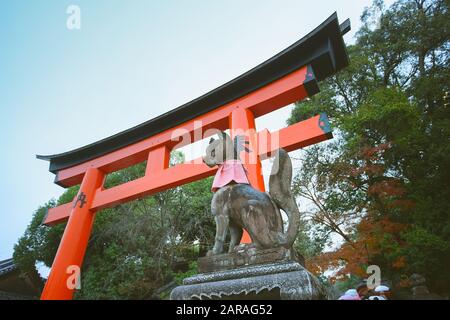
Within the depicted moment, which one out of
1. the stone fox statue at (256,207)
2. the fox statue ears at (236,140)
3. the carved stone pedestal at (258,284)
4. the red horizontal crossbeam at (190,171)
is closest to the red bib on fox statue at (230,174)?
the stone fox statue at (256,207)

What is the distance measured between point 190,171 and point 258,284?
3652mm

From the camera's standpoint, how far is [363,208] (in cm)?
753

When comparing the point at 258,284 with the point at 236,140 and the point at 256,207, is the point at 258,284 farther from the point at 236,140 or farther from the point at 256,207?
the point at 236,140

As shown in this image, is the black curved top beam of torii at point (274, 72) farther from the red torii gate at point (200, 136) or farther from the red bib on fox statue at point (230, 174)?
the red bib on fox statue at point (230, 174)

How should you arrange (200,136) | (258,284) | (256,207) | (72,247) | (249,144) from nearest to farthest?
(258,284) → (256,207) → (249,144) → (72,247) → (200,136)

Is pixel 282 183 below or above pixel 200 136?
below

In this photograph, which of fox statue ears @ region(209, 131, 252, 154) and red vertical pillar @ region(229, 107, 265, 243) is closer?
fox statue ears @ region(209, 131, 252, 154)

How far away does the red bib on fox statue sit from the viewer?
217cm

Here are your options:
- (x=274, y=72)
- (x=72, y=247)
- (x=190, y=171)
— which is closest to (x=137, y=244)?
(x=72, y=247)

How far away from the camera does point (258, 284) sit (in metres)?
1.65

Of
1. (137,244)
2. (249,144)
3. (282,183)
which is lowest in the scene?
(282,183)

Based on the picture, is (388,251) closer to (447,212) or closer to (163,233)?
(447,212)

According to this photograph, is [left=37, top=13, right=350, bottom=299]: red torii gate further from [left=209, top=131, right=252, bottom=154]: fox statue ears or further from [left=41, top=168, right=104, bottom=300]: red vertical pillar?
[left=209, top=131, right=252, bottom=154]: fox statue ears

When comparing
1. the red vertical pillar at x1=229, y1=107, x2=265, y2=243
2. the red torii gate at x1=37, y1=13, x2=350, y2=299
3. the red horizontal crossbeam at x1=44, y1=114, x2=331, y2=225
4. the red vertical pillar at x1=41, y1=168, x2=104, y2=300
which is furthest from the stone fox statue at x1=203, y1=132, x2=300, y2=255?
the red vertical pillar at x1=41, y1=168, x2=104, y2=300
